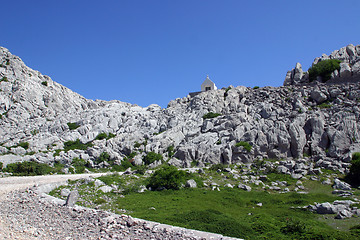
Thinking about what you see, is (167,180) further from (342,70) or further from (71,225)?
(342,70)

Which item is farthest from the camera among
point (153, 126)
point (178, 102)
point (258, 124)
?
point (178, 102)

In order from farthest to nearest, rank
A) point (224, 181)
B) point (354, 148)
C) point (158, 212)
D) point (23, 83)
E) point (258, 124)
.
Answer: point (23, 83) → point (258, 124) → point (354, 148) → point (224, 181) → point (158, 212)

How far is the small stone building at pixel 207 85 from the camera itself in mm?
65625

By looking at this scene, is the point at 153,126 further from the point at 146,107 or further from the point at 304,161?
the point at 304,161

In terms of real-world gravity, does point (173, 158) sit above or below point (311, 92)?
below

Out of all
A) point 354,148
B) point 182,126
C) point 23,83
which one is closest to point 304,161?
point 354,148

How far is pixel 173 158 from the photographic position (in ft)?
125

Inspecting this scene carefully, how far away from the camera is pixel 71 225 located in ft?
44.5

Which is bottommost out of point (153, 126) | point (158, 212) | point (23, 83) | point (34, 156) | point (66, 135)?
point (158, 212)

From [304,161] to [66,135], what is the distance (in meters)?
42.9

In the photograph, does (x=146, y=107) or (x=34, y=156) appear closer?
(x=34, y=156)

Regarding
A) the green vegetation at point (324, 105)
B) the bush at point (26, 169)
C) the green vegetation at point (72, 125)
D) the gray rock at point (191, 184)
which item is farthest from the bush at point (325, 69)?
the bush at point (26, 169)

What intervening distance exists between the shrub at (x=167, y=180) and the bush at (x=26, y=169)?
56.8ft

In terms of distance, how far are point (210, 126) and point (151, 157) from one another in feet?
42.2
